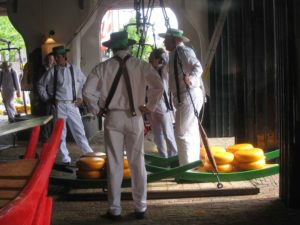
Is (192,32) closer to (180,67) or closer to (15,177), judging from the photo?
(180,67)

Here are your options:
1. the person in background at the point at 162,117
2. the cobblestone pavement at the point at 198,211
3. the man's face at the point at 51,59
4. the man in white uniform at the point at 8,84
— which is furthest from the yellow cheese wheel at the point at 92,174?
the man in white uniform at the point at 8,84

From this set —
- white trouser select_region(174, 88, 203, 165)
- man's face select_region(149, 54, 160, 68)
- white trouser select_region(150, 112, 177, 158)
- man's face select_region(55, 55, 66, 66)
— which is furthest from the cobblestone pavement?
man's face select_region(149, 54, 160, 68)

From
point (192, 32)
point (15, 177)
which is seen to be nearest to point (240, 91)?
point (192, 32)

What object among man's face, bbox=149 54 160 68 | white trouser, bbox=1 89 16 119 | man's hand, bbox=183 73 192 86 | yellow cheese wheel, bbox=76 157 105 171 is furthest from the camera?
white trouser, bbox=1 89 16 119

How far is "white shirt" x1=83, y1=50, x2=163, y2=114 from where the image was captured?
5.11 m

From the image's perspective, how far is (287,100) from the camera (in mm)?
5312

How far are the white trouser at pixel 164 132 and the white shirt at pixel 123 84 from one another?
3221 millimetres

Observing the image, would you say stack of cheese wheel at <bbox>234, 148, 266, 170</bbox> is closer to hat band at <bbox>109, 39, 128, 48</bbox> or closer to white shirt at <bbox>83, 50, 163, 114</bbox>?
white shirt at <bbox>83, 50, 163, 114</bbox>

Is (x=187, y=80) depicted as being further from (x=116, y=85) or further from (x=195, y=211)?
(x=195, y=211)

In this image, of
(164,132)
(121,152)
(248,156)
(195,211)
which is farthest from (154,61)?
(195,211)

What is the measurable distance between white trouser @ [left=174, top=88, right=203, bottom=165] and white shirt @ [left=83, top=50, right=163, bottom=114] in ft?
4.59

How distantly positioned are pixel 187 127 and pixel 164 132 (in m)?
1.91

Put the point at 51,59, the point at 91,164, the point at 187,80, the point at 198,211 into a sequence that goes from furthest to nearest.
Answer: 1. the point at 51,59
2. the point at 187,80
3. the point at 91,164
4. the point at 198,211

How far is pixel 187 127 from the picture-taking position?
661 cm
